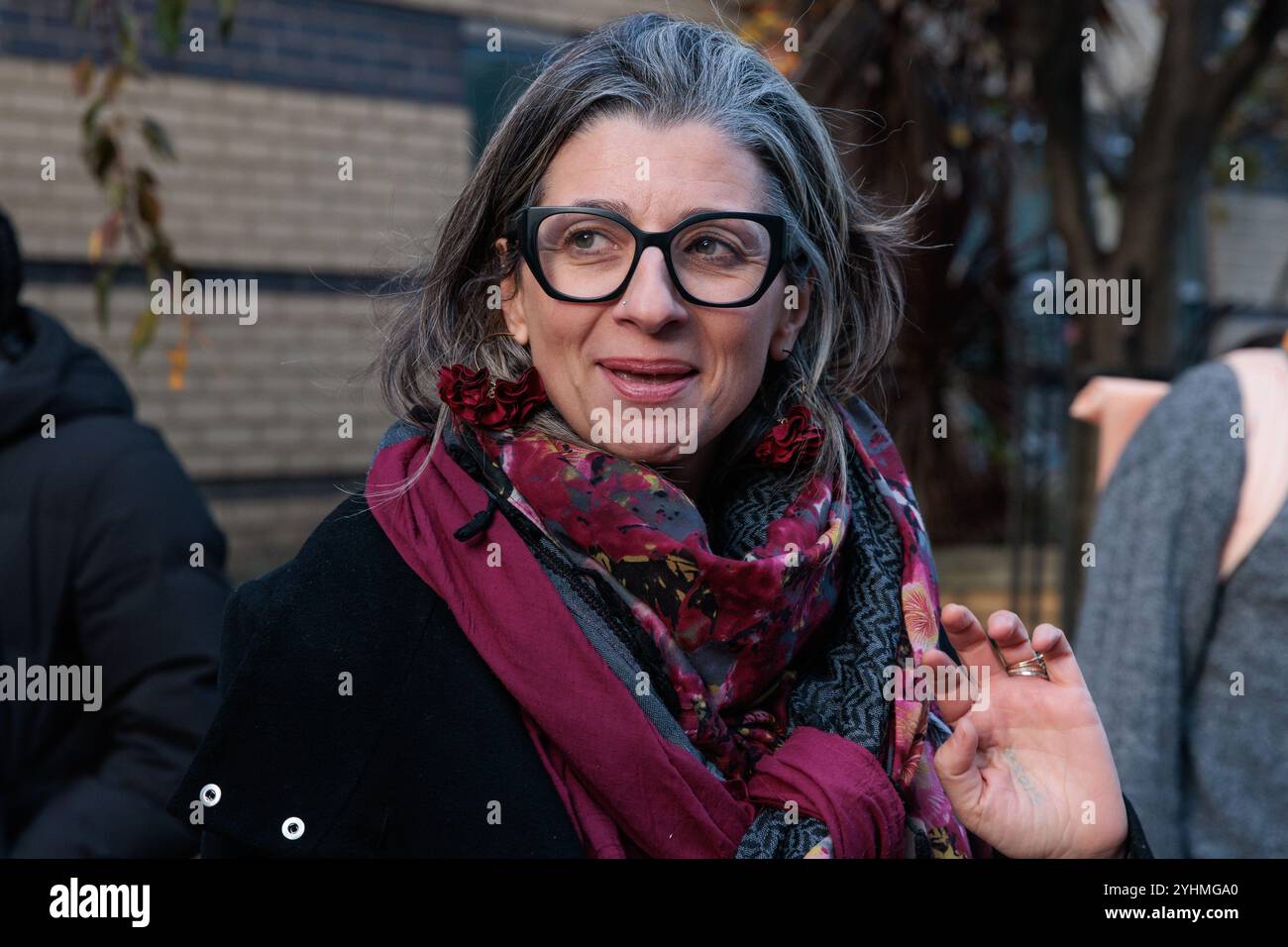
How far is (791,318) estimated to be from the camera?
1.96m

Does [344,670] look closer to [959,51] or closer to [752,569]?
[752,569]

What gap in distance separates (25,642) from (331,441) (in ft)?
17.6

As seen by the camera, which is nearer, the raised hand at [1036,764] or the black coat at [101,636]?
the raised hand at [1036,764]

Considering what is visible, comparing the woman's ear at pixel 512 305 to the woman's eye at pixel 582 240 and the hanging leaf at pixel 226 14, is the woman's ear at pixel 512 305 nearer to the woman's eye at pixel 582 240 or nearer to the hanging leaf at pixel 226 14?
the woman's eye at pixel 582 240

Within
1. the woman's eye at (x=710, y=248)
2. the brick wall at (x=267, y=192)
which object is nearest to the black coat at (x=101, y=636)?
the woman's eye at (x=710, y=248)

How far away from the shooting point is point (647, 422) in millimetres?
1759

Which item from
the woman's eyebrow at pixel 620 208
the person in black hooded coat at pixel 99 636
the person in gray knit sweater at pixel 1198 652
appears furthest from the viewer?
the person in black hooded coat at pixel 99 636

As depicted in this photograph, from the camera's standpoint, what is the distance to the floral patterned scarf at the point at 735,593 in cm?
172

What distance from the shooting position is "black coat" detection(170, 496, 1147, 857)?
1.61 meters

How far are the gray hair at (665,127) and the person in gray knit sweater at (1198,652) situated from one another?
0.76 meters

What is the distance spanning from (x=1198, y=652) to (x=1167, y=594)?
0.13 meters

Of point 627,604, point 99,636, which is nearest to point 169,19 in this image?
point 99,636

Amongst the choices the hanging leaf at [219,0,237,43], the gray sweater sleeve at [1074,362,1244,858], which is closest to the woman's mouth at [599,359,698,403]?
the gray sweater sleeve at [1074,362,1244,858]

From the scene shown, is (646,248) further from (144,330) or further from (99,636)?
(144,330)
